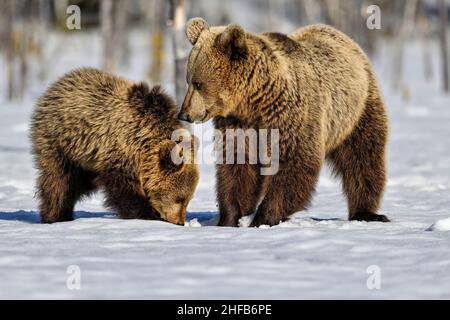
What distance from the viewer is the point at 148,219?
23.0ft

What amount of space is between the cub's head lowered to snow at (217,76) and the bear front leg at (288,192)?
69 centimetres

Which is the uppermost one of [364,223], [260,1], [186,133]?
[260,1]

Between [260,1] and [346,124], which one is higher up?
[260,1]

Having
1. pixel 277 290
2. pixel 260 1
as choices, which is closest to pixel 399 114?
pixel 277 290

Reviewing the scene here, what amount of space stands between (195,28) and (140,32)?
153 feet

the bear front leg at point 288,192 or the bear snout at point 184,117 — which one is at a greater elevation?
the bear snout at point 184,117

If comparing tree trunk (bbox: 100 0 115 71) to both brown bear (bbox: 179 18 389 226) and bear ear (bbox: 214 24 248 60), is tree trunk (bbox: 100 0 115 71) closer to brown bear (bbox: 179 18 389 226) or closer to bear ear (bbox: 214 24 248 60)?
brown bear (bbox: 179 18 389 226)

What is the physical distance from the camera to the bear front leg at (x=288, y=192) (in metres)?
6.59

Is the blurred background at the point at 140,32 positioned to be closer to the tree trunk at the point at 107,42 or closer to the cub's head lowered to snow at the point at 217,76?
the tree trunk at the point at 107,42

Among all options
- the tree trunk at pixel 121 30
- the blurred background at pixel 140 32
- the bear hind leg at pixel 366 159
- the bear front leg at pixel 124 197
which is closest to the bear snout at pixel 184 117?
the bear front leg at pixel 124 197

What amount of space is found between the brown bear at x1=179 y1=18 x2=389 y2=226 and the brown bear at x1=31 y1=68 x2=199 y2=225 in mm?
452
